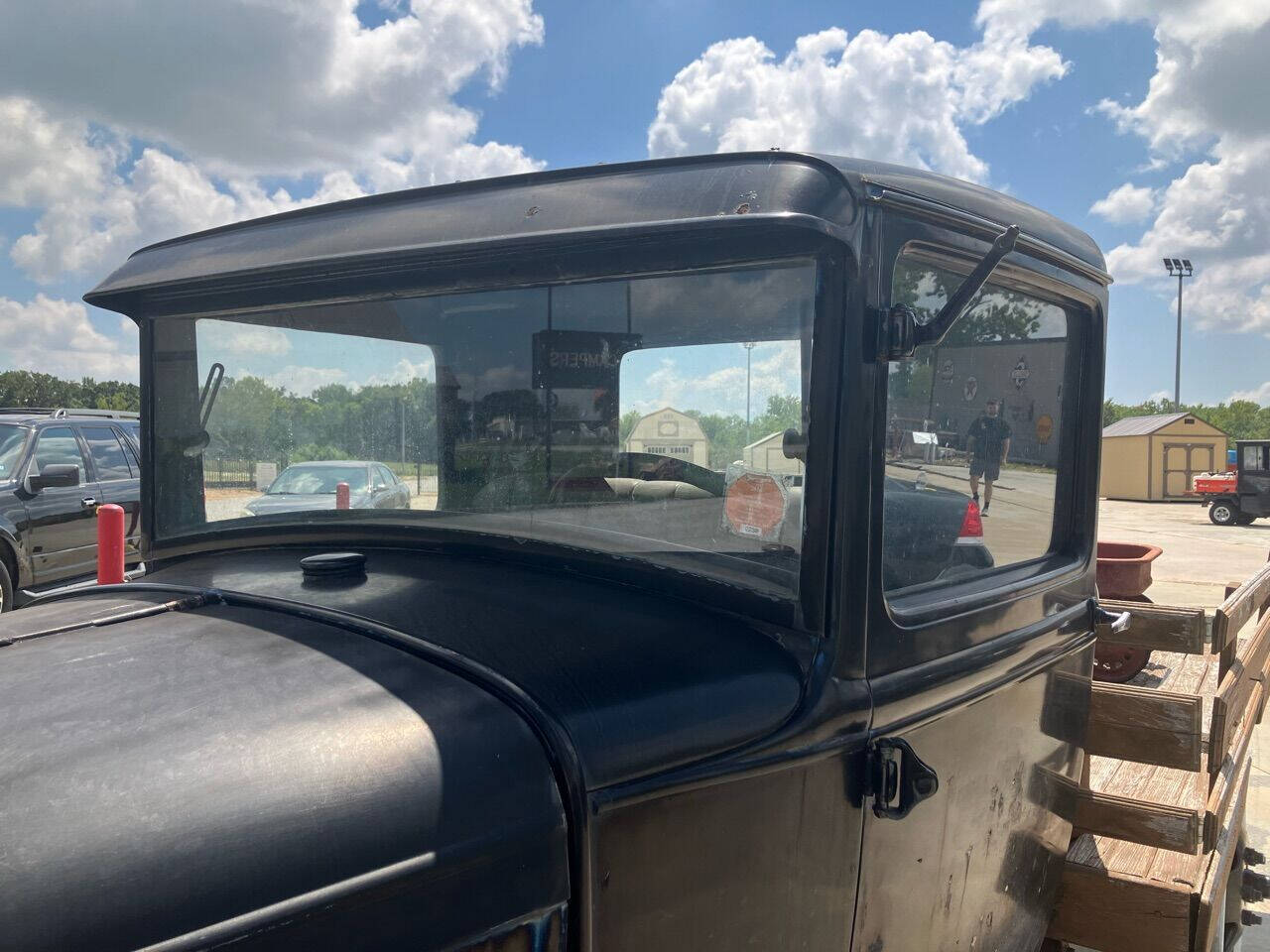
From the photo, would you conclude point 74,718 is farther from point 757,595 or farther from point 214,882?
point 757,595

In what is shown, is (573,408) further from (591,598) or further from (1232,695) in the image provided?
(1232,695)

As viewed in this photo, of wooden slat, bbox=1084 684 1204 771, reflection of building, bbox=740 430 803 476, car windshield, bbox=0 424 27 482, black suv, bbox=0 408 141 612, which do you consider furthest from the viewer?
car windshield, bbox=0 424 27 482

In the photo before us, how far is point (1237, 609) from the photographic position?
279 centimetres

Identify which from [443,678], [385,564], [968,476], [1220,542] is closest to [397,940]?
[443,678]

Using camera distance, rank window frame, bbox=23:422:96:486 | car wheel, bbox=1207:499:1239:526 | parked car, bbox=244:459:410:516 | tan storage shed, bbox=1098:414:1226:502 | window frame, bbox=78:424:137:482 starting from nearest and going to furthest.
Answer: parked car, bbox=244:459:410:516 < window frame, bbox=23:422:96:486 < window frame, bbox=78:424:137:482 < car wheel, bbox=1207:499:1239:526 < tan storage shed, bbox=1098:414:1226:502

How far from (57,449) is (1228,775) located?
883cm

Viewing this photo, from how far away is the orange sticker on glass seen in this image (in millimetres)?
1495

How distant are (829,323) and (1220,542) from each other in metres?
21.6

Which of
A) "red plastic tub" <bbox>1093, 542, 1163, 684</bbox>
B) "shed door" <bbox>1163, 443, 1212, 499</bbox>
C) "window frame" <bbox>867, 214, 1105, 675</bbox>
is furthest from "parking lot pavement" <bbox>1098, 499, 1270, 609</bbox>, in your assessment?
"window frame" <bbox>867, 214, 1105, 675</bbox>

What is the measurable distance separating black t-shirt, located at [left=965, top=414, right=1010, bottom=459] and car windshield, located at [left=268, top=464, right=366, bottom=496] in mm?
1190

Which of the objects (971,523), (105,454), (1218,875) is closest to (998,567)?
(971,523)

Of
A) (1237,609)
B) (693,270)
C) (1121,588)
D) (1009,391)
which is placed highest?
(693,270)

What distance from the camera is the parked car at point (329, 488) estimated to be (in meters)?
1.89

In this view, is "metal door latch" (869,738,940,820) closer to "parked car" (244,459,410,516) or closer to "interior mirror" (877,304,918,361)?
"interior mirror" (877,304,918,361)
